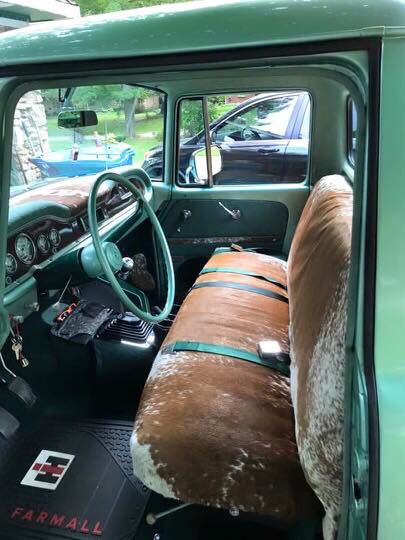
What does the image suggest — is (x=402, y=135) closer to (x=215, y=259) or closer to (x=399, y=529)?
(x=399, y=529)

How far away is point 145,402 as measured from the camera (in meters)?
1.60

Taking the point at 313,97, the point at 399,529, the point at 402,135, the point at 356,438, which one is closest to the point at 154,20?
the point at 402,135

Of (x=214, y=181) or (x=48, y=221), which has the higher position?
(x=48, y=221)

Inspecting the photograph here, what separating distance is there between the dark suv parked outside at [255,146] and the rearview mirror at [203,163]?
0.03 m

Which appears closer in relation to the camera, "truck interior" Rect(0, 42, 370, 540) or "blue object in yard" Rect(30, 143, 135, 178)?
"truck interior" Rect(0, 42, 370, 540)

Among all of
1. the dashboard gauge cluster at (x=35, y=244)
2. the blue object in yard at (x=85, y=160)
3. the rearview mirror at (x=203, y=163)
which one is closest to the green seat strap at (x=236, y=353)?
the dashboard gauge cluster at (x=35, y=244)

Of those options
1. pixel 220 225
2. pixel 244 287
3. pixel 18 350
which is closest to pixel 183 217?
pixel 220 225

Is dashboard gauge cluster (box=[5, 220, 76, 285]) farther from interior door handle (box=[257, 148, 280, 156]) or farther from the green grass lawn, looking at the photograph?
interior door handle (box=[257, 148, 280, 156])

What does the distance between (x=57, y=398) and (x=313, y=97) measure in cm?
219

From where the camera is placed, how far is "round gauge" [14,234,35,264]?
1805 millimetres

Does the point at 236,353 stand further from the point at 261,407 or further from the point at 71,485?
the point at 71,485

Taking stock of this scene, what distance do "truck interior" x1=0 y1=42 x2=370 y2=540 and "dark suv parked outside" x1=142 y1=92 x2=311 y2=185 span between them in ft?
0.21

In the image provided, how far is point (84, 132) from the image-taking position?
2119 millimetres

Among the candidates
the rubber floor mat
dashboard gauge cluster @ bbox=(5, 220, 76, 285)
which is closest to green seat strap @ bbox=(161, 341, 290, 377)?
the rubber floor mat
